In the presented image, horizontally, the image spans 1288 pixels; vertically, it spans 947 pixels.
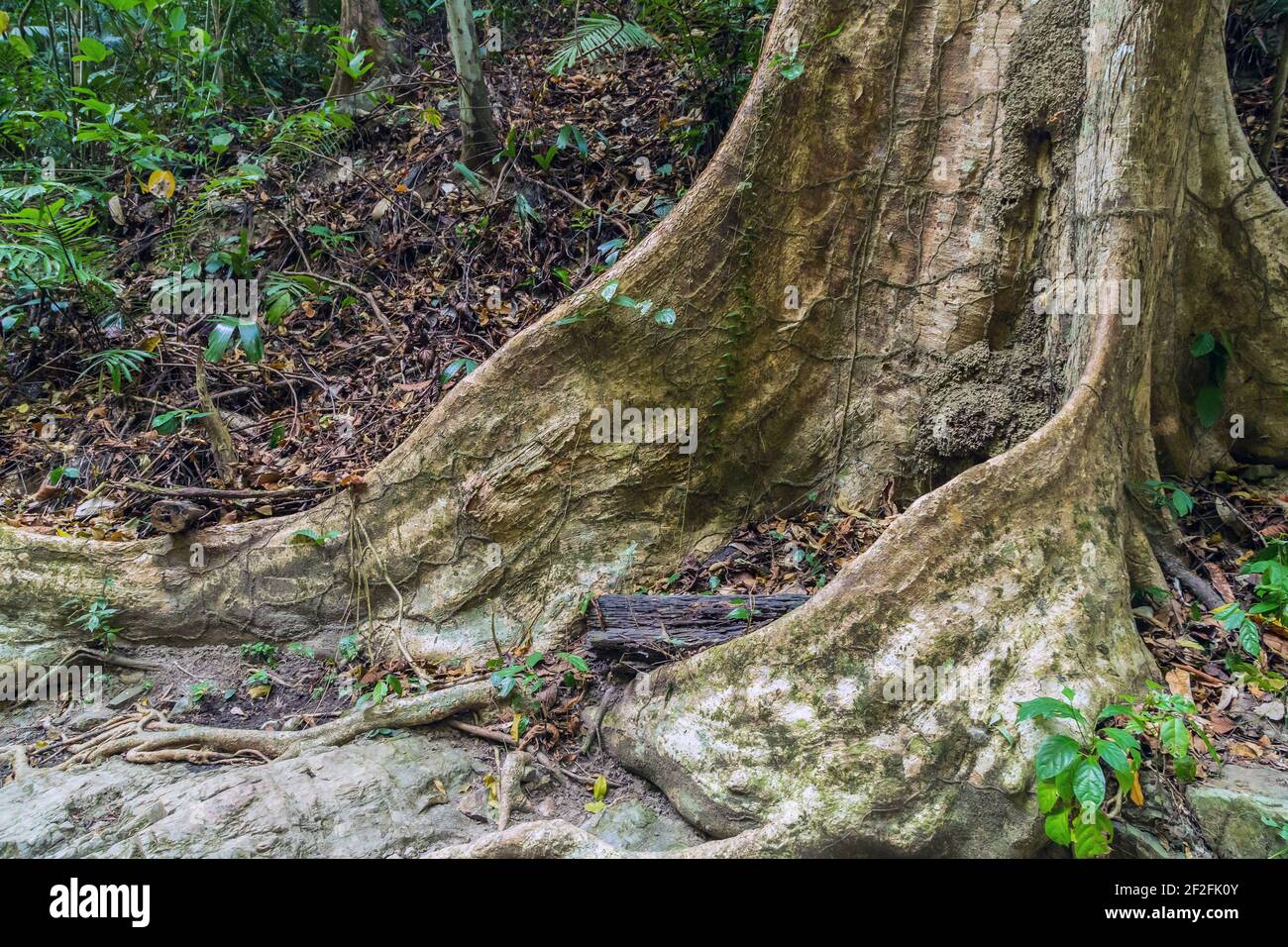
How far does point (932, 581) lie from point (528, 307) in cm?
370

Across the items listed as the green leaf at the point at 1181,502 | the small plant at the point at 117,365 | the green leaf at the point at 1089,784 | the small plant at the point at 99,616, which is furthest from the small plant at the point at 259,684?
the green leaf at the point at 1181,502

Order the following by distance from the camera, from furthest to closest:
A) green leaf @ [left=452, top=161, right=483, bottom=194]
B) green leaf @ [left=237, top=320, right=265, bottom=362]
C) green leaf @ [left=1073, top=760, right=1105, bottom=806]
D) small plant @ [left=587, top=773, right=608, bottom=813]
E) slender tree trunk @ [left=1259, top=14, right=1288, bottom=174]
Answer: green leaf @ [left=452, top=161, right=483, bottom=194] < green leaf @ [left=237, top=320, right=265, bottom=362] < slender tree trunk @ [left=1259, top=14, right=1288, bottom=174] < small plant @ [left=587, top=773, right=608, bottom=813] < green leaf @ [left=1073, top=760, right=1105, bottom=806]

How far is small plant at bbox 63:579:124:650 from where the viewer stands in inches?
176

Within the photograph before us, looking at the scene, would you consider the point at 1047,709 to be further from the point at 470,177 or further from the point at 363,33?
the point at 363,33

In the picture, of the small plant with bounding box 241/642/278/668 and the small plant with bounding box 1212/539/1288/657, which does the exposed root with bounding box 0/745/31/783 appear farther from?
the small plant with bounding box 1212/539/1288/657

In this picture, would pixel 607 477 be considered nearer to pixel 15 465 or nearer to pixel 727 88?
pixel 727 88

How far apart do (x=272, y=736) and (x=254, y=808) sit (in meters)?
0.63

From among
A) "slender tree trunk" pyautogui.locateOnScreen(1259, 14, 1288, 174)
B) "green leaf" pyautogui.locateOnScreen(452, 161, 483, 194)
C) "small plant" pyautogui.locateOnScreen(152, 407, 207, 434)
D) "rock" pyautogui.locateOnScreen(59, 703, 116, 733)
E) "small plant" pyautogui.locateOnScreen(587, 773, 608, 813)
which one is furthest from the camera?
"green leaf" pyautogui.locateOnScreen(452, 161, 483, 194)

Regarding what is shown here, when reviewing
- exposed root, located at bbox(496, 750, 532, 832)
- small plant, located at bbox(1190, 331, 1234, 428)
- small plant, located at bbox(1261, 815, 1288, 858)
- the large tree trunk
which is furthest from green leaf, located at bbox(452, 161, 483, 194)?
small plant, located at bbox(1261, 815, 1288, 858)

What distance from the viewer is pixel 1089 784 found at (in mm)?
2613

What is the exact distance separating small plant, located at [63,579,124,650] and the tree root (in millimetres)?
749

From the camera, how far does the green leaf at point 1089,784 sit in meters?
2.59

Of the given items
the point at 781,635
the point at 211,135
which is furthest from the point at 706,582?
the point at 211,135

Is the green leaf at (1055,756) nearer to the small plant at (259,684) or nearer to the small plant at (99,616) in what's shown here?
the small plant at (259,684)
